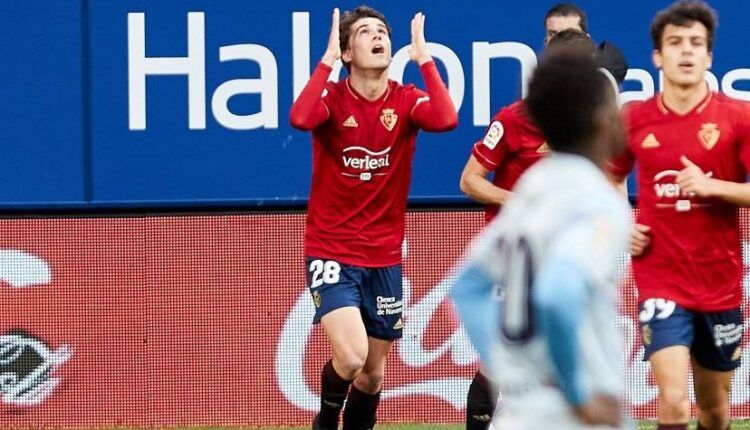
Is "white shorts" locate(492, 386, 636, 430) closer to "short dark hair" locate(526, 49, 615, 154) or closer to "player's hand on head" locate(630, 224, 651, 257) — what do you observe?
"short dark hair" locate(526, 49, 615, 154)

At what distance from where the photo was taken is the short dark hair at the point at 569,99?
4141 mm

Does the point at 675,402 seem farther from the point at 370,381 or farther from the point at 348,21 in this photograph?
the point at 348,21

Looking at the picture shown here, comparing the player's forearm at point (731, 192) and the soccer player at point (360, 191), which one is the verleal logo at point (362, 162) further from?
the player's forearm at point (731, 192)

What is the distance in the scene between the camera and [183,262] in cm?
1007

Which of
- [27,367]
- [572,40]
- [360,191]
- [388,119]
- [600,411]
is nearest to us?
[600,411]

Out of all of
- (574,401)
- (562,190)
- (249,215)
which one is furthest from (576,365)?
(249,215)

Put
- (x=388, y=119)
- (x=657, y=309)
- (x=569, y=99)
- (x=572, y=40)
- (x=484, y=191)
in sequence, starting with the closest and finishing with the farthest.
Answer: (x=569, y=99) < (x=657, y=309) < (x=572, y=40) < (x=484, y=191) < (x=388, y=119)

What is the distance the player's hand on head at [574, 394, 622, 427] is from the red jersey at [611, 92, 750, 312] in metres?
2.80

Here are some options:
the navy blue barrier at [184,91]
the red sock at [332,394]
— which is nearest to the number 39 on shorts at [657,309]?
the red sock at [332,394]

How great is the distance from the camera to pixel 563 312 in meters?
3.86

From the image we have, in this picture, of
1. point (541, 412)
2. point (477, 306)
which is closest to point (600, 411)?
point (541, 412)

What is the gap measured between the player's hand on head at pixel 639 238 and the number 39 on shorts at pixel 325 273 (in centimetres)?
185

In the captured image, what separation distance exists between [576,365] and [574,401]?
10 centimetres

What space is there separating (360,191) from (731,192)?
2243mm
